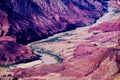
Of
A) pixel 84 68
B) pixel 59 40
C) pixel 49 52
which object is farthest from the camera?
pixel 59 40

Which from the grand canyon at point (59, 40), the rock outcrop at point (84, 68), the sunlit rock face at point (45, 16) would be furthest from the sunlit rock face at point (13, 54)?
the sunlit rock face at point (45, 16)

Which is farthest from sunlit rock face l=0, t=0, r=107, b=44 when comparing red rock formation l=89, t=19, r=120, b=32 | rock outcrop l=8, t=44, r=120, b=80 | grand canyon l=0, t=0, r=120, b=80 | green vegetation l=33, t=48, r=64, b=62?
rock outcrop l=8, t=44, r=120, b=80

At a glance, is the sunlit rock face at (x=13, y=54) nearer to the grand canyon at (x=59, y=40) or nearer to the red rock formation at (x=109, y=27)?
the grand canyon at (x=59, y=40)

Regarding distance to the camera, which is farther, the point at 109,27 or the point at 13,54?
the point at 109,27

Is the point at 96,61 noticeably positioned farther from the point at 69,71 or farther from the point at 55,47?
the point at 55,47

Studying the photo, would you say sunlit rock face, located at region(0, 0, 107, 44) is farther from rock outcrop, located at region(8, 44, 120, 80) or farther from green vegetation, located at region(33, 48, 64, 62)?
rock outcrop, located at region(8, 44, 120, 80)

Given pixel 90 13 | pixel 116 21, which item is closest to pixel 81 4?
pixel 90 13

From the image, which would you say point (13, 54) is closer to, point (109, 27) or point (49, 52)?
point (49, 52)

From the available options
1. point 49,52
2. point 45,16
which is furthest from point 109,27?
point 49,52

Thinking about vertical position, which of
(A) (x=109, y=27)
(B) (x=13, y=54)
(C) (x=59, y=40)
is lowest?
(C) (x=59, y=40)
